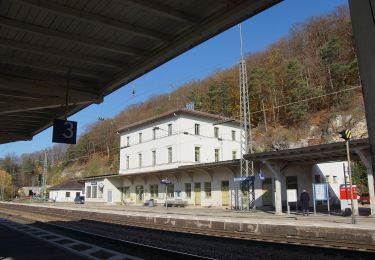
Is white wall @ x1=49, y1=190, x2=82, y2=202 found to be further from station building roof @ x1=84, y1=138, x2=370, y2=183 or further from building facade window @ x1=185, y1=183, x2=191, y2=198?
station building roof @ x1=84, y1=138, x2=370, y2=183

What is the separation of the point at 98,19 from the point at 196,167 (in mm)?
32267

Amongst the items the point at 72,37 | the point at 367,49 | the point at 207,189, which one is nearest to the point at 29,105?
the point at 72,37

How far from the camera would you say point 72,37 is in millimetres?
6539

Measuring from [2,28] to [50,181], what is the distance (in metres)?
124

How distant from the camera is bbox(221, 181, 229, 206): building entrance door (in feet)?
120

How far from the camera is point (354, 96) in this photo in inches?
2121

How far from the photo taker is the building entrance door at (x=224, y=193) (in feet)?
120

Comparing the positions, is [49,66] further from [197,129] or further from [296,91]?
[296,91]

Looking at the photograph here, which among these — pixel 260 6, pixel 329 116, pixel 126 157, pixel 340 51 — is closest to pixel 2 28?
pixel 260 6

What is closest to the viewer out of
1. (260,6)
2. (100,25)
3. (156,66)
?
(260,6)

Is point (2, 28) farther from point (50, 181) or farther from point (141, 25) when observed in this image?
point (50, 181)

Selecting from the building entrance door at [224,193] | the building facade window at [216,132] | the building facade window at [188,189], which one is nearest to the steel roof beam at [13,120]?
the building entrance door at [224,193]

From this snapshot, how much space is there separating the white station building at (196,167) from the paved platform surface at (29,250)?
16215 millimetres

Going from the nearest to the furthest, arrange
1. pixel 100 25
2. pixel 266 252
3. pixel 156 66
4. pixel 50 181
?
pixel 100 25
pixel 156 66
pixel 266 252
pixel 50 181
